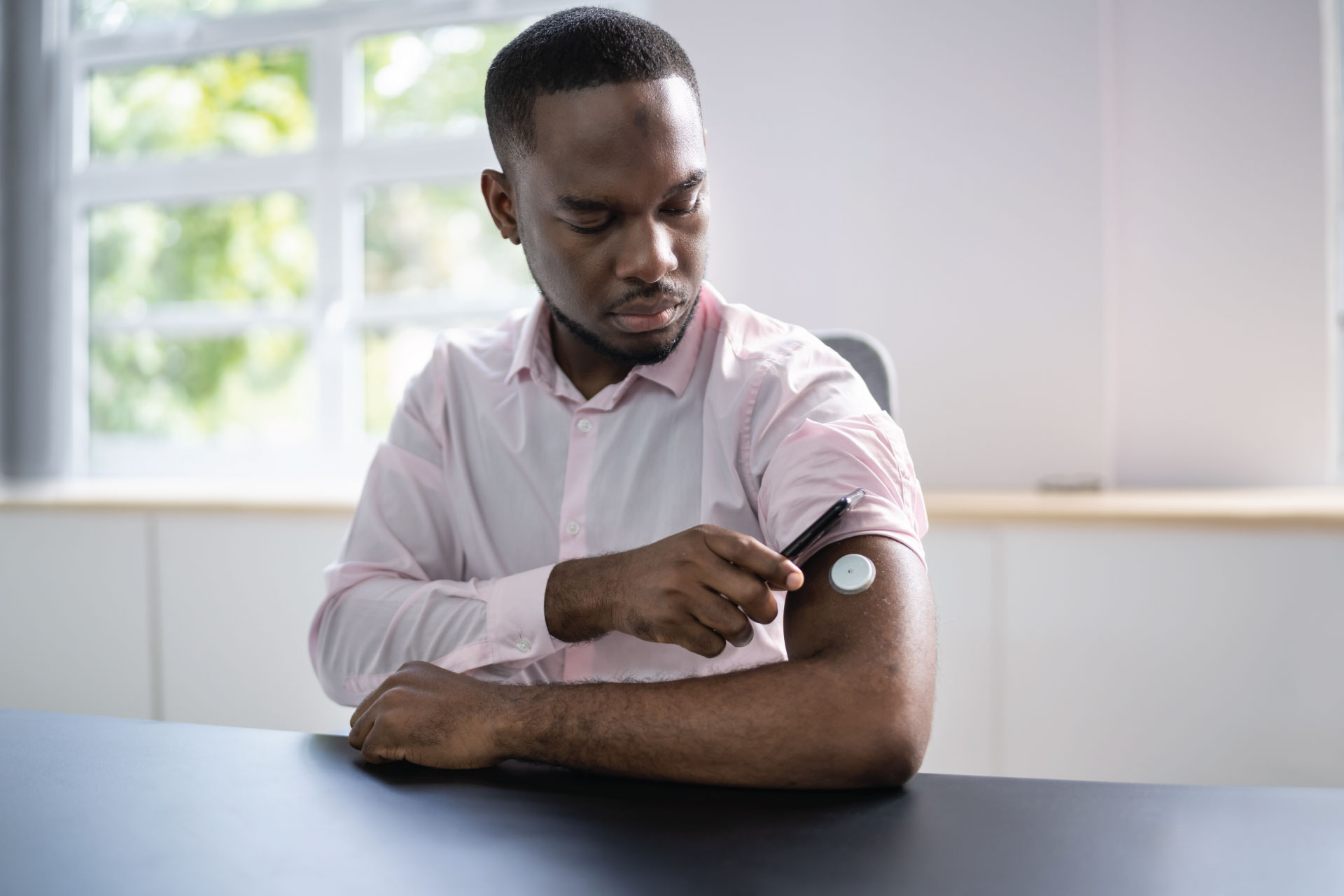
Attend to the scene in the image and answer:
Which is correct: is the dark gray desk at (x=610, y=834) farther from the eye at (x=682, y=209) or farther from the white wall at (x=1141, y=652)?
the white wall at (x=1141, y=652)

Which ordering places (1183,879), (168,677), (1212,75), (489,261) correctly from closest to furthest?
1. (1183,879)
2. (1212,75)
3. (168,677)
4. (489,261)

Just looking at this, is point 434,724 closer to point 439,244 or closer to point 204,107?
point 439,244

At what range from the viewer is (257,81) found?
139 inches

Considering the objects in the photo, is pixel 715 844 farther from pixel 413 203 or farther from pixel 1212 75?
pixel 413 203

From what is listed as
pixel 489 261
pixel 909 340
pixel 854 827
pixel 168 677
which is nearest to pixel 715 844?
pixel 854 827

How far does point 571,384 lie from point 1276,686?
1.51m

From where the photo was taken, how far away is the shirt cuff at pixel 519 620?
3.79 feet

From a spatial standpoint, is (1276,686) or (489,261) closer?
(1276,686)

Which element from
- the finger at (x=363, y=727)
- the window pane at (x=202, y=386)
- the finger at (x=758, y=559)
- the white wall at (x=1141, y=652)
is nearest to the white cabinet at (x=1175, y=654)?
the white wall at (x=1141, y=652)

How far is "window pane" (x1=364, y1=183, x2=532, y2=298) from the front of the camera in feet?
10.9

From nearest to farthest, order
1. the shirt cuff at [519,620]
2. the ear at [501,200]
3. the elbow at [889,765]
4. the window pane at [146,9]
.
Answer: the elbow at [889,765]
the shirt cuff at [519,620]
the ear at [501,200]
the window pane at [146,9]

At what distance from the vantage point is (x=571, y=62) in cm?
125

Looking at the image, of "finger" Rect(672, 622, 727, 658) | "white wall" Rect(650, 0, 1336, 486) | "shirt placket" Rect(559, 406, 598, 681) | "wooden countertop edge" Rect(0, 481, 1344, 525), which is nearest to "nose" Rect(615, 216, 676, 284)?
"shirt placket" Rect(559, 406, 598, 681)

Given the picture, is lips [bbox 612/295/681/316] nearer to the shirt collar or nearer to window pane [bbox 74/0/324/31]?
the shirt collar
